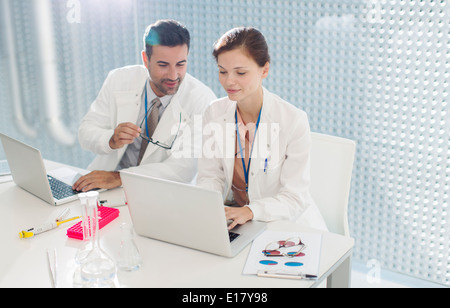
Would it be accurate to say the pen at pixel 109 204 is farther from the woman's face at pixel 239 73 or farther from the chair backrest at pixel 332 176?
the chair backrest at pixel 332 176

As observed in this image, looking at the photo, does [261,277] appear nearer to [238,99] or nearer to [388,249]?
[238,99]

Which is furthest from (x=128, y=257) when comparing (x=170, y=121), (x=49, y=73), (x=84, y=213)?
(x=49, y=73)

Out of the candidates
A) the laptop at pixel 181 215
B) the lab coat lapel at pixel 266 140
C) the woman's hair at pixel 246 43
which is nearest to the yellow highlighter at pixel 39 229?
the laptop at pixel 181 215

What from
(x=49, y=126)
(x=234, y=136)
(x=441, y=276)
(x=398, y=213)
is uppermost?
(x=234, y=136)

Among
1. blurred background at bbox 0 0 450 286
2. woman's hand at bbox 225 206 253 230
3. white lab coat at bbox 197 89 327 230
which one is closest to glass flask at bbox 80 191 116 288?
woman's hand at bbox 225 206 253 230

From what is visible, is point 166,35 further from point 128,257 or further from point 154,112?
point 128,257

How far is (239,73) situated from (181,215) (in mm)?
787

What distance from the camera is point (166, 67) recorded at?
258cm

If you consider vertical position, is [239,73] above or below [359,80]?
above

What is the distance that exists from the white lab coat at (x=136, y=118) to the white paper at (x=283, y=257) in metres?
0.96

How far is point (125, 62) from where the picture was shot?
378 centimetres
